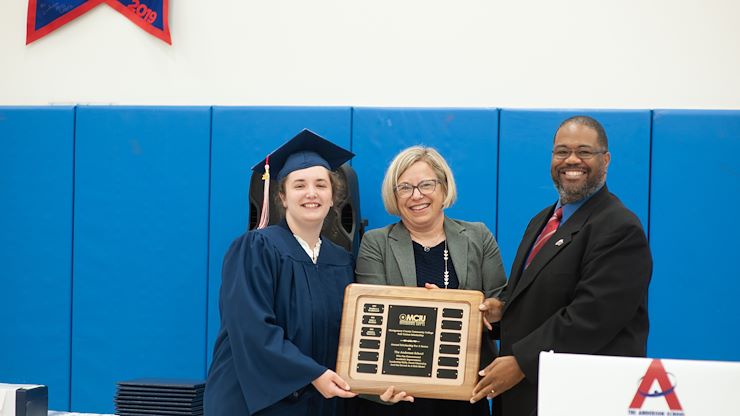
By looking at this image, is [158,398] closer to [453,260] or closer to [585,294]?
[453,260]

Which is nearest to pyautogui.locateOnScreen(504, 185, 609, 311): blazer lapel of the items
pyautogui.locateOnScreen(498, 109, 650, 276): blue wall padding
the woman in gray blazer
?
the woman in gray blazer

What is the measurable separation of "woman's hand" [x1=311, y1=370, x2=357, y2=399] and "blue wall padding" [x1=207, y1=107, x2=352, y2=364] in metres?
2.10

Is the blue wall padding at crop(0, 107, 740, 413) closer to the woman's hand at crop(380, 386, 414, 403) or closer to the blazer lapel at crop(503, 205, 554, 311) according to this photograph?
the blazer lapel at crop(503, 205, 554, 311)

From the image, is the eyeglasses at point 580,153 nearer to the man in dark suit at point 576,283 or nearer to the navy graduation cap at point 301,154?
the man in dark suit at point 576,283

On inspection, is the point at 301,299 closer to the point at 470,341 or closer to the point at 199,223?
the point at 470,341

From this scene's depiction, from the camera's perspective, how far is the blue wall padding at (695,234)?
4.38 meters

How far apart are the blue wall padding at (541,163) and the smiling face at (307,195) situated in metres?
1.77

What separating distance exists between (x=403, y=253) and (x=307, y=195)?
0.46 metres

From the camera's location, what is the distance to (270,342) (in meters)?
2.80

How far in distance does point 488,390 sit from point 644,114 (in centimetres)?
229

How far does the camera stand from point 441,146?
181 inches

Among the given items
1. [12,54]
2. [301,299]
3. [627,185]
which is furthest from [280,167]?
[12,54]

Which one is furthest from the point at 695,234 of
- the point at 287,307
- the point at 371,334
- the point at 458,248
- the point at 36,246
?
the point at 36,246

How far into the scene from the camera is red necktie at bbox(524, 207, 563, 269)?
9.41 ft
